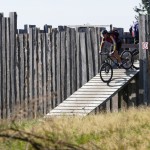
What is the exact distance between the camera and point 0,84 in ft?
62.6

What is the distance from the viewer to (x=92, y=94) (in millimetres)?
15953

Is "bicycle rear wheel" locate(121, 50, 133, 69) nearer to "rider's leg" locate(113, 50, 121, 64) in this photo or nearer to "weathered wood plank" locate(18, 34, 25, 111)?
"rider's leg" locate(113, 50, 121, 64)

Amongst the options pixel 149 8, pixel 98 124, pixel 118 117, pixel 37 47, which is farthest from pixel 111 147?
pixel 149 8

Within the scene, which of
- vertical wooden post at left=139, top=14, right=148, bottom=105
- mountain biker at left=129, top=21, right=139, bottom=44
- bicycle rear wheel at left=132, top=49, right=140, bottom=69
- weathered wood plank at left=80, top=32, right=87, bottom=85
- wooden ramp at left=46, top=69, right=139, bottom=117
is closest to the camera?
wooden ramp at left=46, top=69, right=139, bottom=117

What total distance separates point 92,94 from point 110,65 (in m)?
1.13

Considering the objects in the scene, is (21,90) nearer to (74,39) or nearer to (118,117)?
(74,39)

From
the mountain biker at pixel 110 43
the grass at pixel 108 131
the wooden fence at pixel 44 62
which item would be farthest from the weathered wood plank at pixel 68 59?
the grass at pixel 108 131

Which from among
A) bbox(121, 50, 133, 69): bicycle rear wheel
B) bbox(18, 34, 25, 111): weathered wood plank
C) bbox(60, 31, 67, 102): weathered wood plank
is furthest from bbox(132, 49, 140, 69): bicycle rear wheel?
bbox(18, 34, 25, 111): weathered wood plank

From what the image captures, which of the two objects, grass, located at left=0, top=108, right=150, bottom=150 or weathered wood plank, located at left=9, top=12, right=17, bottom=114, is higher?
weathered wood plank, located at left=9, top=12, right=17, bottom=114

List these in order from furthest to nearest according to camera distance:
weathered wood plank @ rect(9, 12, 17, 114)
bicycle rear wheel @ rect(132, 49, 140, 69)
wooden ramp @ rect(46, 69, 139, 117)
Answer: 1. weathered wood plank @ rect(9, 12, 17, 114)
2. bicycle rear wheel @ rect(132, 49, 140, 69)
3. wooden ramp @ rect(46, 69, 139, 117)

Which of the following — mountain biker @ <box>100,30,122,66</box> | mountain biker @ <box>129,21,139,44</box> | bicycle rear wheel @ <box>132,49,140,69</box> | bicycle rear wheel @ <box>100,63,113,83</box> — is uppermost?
mountain biker @ <box>129,21,139,44</box>

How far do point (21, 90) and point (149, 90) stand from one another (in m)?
3.82

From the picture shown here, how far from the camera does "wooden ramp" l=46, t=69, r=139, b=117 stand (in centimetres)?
1512

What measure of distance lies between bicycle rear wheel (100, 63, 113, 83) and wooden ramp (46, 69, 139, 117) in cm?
13
